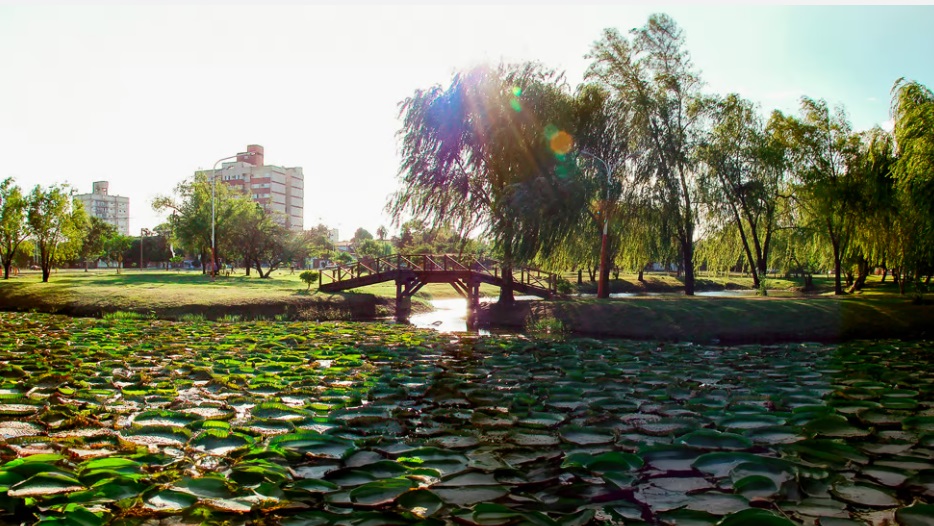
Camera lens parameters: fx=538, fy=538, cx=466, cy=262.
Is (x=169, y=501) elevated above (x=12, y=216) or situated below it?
below

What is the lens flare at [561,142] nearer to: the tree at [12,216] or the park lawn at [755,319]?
the park lawn at [755,319]

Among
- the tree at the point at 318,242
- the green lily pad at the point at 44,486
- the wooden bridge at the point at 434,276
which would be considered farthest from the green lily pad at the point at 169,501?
the tree at the point at 318,242

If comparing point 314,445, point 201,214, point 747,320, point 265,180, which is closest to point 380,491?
point 314,445

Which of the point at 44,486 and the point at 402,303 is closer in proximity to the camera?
the point at 44,486

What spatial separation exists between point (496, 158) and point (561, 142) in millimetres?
2509

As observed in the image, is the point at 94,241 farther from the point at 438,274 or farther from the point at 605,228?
the point at 605,228

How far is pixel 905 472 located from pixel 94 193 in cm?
20439

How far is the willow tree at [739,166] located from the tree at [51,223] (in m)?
34.7

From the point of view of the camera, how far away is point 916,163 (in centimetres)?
1495

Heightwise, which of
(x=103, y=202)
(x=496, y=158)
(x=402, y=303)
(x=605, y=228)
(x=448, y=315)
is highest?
(x=103, y=202)

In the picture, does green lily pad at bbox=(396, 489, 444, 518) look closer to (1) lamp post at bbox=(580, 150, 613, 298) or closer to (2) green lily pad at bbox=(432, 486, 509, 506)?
(2) green lily pad at bbox=(432, 486, 509, 506)

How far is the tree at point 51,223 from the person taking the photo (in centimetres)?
3044

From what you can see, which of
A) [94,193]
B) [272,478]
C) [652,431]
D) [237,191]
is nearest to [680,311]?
[652,431]

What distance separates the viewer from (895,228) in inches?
770
